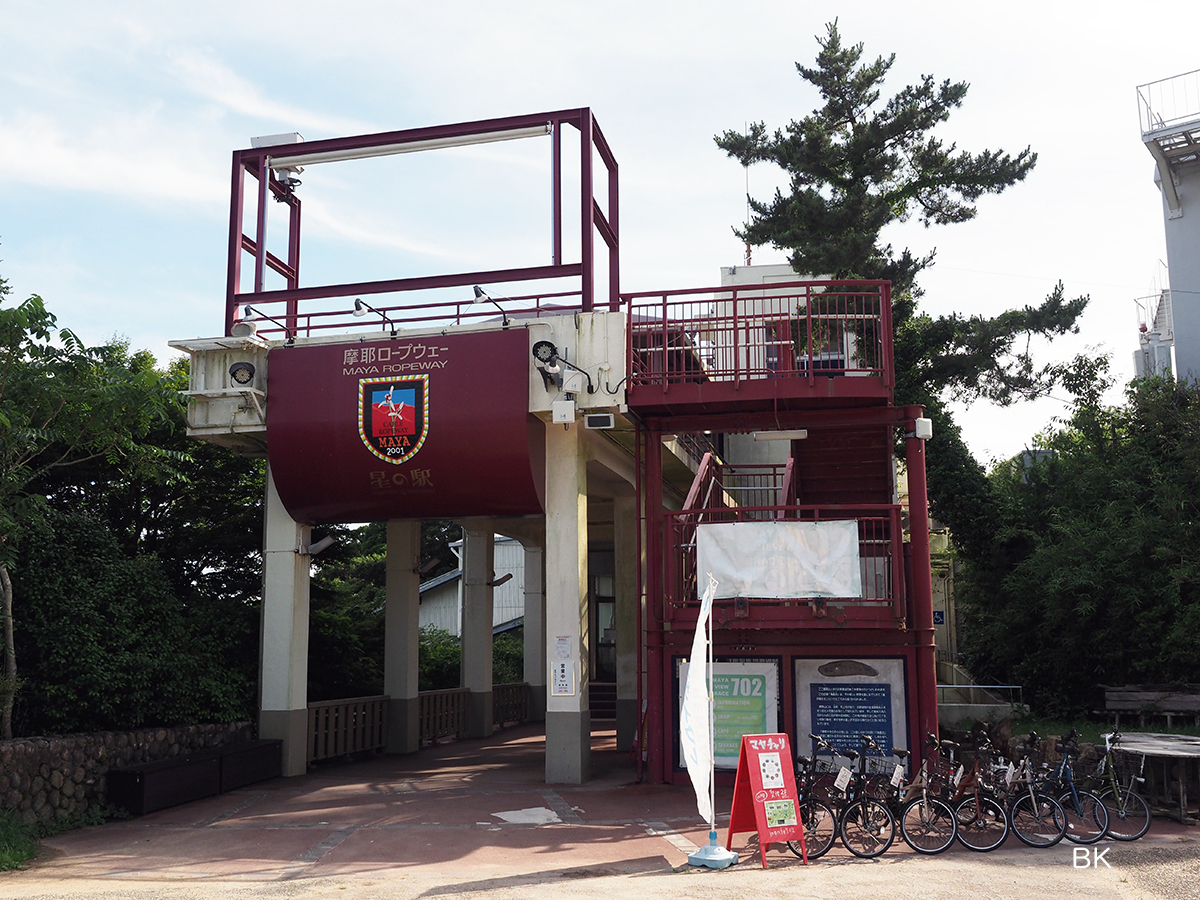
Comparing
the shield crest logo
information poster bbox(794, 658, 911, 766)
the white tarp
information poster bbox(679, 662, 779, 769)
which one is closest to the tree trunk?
the shield crest logo

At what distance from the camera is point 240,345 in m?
15.1

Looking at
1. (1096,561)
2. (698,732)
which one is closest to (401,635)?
(698,732)

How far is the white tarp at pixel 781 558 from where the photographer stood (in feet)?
40.3

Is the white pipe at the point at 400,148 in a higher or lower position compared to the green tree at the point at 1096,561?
higher

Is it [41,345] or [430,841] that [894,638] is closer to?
[430,841]

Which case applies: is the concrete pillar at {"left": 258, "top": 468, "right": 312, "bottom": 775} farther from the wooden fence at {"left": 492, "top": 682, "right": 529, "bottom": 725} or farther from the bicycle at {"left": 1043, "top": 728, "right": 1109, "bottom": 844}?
the bicycle at {"left": 1043, "top": 728, "right": 1109, "bottom": 844}

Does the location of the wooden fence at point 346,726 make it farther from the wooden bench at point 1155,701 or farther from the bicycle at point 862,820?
the wooden bench at point 1155,701

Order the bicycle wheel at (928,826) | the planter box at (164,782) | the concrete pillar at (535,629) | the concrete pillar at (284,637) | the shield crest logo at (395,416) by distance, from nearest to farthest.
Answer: the bicycle wheel at (928,826), the planter box at (164,782), the shield crest logo at (395,416), the concrete pillar at (284,637), the concrete pillar at (535,629)

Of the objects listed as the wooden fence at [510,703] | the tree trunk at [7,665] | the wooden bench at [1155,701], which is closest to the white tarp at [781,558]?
the wooden bench at [1155,701]

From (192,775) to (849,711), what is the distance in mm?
8311

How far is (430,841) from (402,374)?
259 inches

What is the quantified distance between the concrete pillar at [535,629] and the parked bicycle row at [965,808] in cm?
1549

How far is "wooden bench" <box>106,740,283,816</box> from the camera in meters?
11.9

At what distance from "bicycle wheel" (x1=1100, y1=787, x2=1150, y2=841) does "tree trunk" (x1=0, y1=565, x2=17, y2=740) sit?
A: 11.3 m
